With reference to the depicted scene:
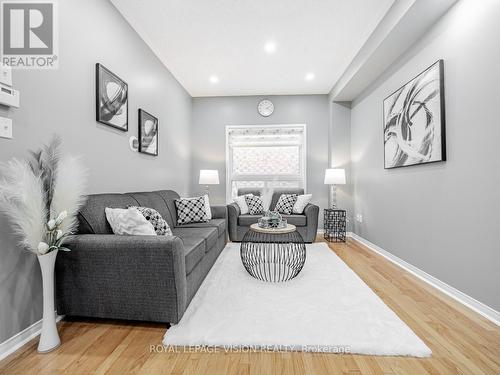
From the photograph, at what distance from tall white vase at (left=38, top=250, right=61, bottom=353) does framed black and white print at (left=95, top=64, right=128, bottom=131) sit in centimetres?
135

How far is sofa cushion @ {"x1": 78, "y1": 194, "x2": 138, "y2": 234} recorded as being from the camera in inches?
69.2

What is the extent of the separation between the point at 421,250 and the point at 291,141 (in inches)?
120

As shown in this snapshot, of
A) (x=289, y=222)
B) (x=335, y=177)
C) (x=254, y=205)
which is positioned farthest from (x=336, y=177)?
(x=254, y=205)

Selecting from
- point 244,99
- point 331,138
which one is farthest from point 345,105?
point 244,99

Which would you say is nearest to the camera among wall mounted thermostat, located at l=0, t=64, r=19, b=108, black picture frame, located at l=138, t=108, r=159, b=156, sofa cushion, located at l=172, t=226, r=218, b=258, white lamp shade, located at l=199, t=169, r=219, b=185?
wall mounted thermostat, located at l=0, t=64, r=19, b=108

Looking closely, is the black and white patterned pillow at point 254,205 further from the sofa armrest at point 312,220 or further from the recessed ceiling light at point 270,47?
the recessed ceiling light at point 270,47

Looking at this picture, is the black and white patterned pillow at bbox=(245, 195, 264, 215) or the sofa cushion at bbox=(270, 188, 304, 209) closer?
the black and white patterned pillow at bbox=(245, 195, 264, 215)

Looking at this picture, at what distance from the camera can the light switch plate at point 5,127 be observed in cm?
138

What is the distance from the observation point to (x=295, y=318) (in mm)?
1693

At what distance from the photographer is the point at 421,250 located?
99.3 inches

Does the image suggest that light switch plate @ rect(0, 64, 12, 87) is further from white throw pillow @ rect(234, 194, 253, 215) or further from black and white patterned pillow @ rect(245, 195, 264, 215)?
black and white patterned pillow @ rect(245, 195, 264, 215)

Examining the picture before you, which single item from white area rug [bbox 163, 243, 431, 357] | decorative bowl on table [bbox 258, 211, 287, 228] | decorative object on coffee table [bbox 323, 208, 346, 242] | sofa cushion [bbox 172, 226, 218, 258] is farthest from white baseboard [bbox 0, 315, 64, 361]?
decorative object on coffee table [bbox 323, 208, 346, 242]

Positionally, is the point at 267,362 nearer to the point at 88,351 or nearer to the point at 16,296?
the point at 88,351

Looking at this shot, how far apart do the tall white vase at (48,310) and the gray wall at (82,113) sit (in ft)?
0.68
